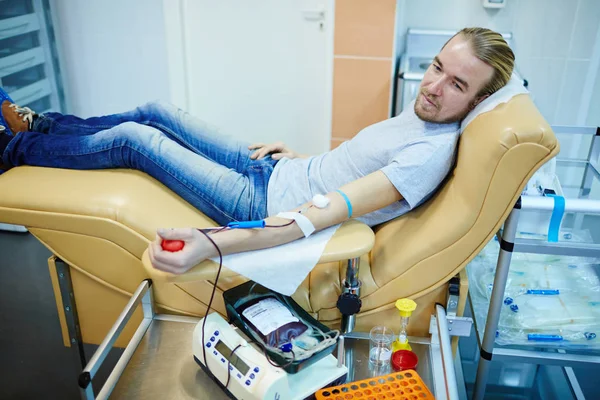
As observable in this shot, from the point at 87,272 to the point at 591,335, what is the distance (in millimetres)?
1390

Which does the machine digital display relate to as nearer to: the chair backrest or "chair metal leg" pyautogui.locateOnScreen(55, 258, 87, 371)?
the chair backrest

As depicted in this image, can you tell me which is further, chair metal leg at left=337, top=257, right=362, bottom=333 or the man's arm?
chair metal leg at left=337, top=257, right=362, bottom=333

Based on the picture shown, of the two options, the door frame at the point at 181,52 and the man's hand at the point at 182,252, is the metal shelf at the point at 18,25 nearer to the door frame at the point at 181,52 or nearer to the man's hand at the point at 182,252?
the door frame at the point at 181,52

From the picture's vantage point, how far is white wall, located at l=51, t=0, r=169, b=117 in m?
2.86

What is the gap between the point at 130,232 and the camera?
1.51m

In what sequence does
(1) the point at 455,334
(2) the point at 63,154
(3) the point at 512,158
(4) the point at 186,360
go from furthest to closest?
(2) the point at 63,154 < (1) the point at 455,334 < (4) the point at 186,360 < (3) the point at 512,158

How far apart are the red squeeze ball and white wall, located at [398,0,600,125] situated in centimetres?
175

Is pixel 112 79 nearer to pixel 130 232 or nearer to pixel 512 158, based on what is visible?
pixel 130 232

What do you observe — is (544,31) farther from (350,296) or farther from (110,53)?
(110,53)

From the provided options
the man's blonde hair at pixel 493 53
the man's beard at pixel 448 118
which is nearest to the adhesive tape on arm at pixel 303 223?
the man's beard at pixel 448 118

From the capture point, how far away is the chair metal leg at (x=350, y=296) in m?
1.45

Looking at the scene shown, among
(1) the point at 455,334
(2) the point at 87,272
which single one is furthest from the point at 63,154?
(1) the point at 455,334

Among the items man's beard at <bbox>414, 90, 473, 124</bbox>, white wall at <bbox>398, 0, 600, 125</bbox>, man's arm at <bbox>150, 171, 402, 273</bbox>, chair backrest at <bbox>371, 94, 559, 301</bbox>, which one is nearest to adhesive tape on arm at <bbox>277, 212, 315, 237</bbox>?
man's arm at <bbox>150, 171, 402, 273</bbox>

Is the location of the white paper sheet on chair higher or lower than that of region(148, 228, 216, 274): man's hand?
lower
